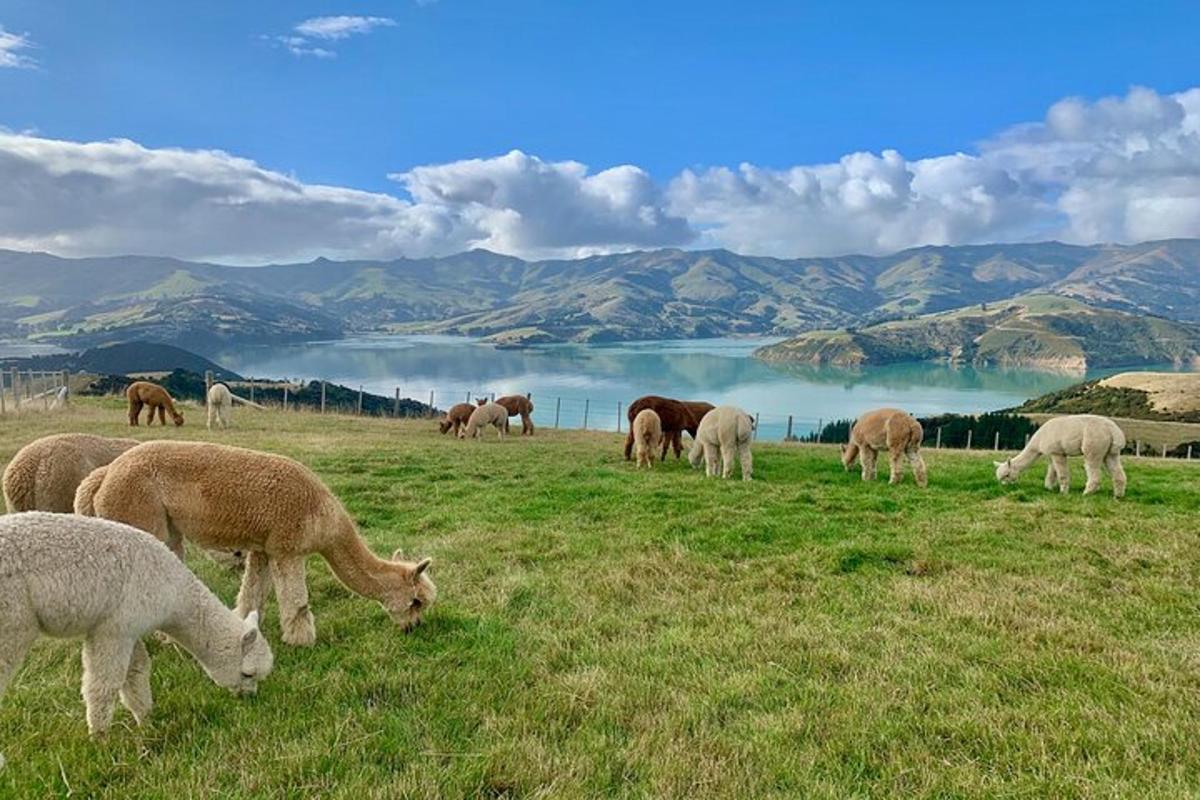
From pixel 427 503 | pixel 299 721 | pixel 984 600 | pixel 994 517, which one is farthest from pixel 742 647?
pixel 427 503

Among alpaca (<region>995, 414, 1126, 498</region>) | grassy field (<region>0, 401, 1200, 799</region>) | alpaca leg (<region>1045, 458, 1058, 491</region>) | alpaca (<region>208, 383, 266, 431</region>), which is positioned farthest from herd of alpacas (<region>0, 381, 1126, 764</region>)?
alpaca (<region>208, 383, 266, 431</region>)

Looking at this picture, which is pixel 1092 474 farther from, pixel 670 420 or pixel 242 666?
pixel 242 666

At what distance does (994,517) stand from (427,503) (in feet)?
32.4

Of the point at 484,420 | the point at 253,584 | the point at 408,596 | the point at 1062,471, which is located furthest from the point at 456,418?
the point at 408,596

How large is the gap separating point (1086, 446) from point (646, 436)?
980 cm

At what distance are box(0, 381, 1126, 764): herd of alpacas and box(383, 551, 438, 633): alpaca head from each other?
0.01 m

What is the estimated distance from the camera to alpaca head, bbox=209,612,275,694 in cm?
502

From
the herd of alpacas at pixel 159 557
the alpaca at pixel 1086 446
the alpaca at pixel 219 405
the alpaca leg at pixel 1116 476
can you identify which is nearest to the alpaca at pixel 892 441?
the alpaca at pixel 1086 446

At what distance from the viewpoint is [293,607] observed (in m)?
6.16

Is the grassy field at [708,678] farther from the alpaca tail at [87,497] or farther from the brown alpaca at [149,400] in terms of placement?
the brown alpaca at [149,400]

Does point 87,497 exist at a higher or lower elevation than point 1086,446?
lower

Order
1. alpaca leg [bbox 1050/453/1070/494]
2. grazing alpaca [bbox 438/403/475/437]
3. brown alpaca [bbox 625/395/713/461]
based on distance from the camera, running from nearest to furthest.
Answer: alpaca leg [bbox 1050/453/1070/494] → brown alpaca [bbox 625/395/713/461] → grazing alpaca [bbox 438/403/475/437]

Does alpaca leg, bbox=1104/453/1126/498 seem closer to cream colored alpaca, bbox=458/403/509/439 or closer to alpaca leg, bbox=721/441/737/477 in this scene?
alpaca leg, bbox=721/441/737/477

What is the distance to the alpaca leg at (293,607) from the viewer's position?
20.2 ft
